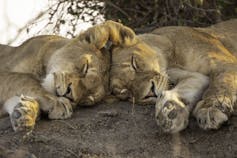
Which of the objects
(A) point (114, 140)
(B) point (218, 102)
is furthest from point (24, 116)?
(B) point (218, 102)

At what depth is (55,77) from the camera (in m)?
3.37

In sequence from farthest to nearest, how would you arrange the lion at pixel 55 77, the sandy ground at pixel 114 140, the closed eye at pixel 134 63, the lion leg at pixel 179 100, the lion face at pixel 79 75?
the closed eye at pixel 134 63
the lion face at pixel 79 75
the lion at pixel 55 77
the lion leg at pixel 179 100
the sandy ground at pixel 114 140

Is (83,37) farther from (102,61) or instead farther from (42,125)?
(42,125)

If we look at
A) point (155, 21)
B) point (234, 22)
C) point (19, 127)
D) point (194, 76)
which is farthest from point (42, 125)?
point (155, 21)

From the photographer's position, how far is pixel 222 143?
2.89 metres

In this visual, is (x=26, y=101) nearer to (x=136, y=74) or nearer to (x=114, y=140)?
(x=114, y=140)

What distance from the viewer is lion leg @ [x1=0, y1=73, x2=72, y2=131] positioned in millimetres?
2992

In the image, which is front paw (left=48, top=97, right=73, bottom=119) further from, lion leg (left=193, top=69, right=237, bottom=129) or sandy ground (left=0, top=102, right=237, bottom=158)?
lion leg (left=193, top=69, right=237, bottom=129)

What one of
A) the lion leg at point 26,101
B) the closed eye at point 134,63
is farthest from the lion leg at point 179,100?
the lion leg at point 26,101

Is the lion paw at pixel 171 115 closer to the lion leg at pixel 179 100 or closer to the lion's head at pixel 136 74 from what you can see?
the lion leg at pixel 179 100

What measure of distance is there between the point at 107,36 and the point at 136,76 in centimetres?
29

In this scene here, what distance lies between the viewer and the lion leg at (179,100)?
2.92 meters

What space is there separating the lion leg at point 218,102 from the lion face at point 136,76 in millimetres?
273

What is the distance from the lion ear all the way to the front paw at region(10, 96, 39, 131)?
0.59 metres
